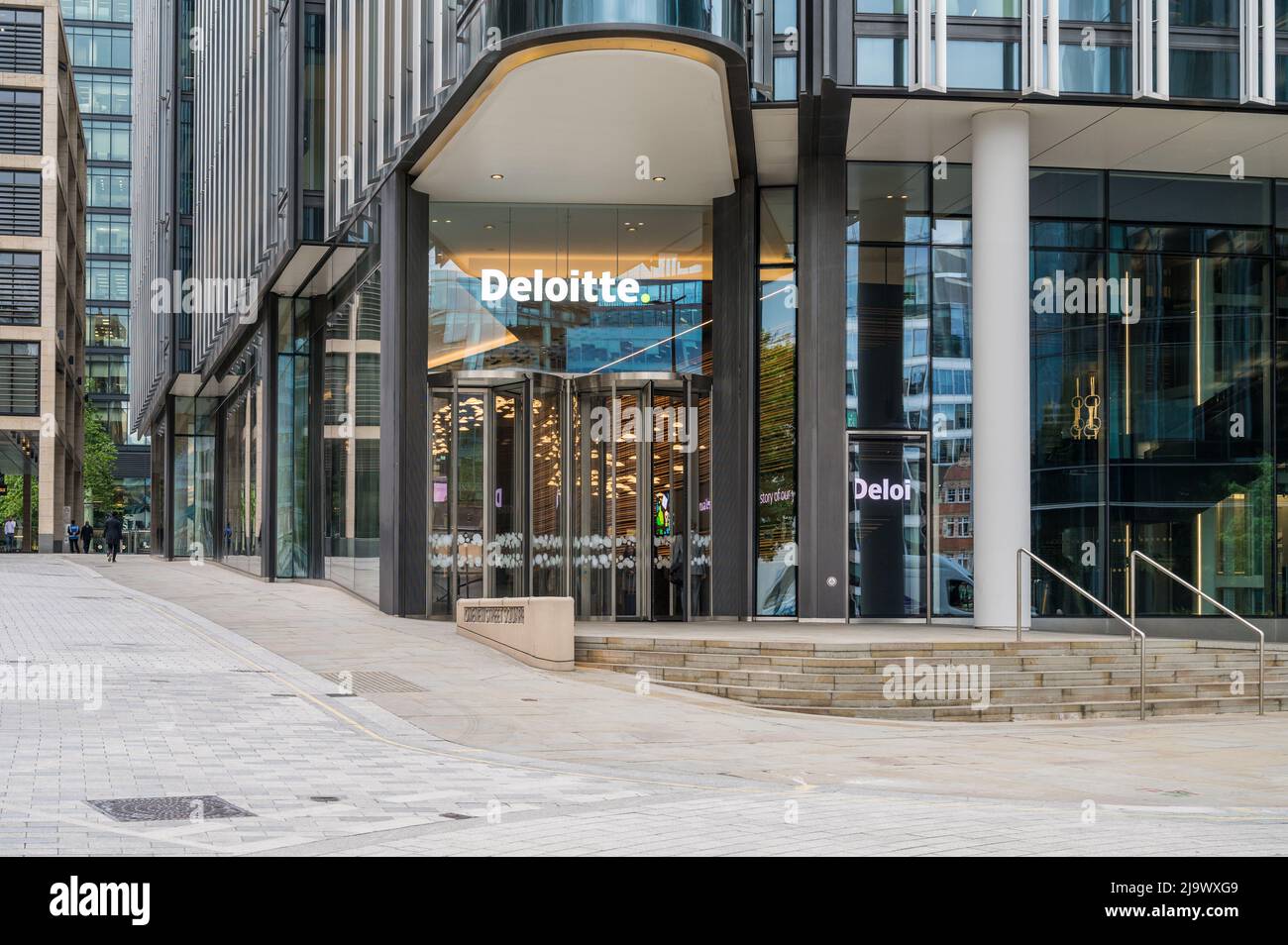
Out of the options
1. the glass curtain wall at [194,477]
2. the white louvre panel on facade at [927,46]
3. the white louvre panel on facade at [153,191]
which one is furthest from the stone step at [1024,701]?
the white louvre panel on facade at [153,191]

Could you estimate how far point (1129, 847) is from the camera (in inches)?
307

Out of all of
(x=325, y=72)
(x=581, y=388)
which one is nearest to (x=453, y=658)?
(x=581, y=388)

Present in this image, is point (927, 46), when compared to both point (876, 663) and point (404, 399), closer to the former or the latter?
point (876, 663)

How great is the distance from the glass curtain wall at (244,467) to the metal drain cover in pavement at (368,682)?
19976 millimetres

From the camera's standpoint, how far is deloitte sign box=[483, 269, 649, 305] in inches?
938

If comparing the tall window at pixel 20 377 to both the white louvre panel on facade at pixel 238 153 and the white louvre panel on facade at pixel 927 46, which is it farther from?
the white louvre panel on facade at pixel 927 46

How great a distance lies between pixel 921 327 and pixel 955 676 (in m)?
8.36

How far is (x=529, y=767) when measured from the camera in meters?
10.6

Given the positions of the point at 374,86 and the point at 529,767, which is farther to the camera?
the point at 374,86

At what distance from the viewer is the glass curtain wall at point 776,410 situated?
75.3 feet

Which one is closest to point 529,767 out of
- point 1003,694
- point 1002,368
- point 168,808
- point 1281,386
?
point 168,808

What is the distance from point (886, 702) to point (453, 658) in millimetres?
5235
